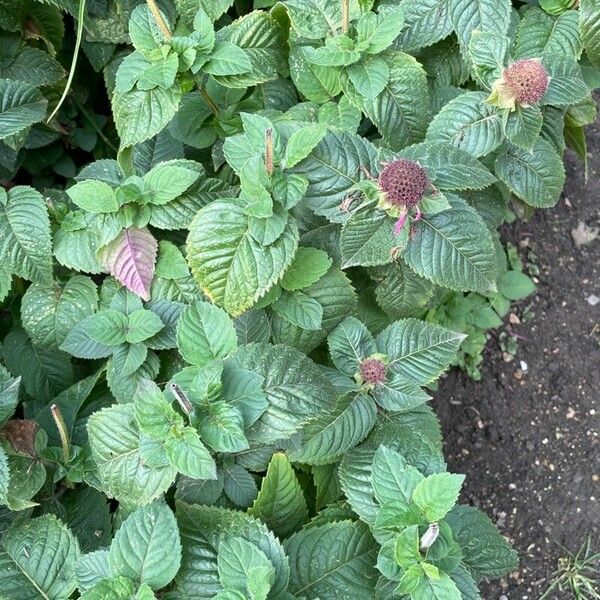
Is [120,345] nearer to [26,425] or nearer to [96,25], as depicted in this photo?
[26,425]

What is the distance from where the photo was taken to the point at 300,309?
1.26 m

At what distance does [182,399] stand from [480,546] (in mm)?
532

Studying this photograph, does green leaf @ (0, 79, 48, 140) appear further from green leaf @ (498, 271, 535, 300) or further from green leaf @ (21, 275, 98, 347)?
green leaf @ (498, 271, 535, 300)

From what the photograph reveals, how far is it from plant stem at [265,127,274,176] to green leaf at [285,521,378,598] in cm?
55

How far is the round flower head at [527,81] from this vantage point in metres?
1.12

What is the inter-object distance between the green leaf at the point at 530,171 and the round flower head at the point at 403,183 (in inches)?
11.6

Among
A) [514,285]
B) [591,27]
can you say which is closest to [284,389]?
[591,27]

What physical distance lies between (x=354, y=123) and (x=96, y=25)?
621 millimetres

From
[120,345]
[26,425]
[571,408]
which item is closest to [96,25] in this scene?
[120,345]

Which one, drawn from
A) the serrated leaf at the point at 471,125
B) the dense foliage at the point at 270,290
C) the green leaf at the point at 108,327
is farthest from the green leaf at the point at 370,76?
the green leaf at the point at 108,327

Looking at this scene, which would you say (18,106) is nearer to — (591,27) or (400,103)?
(400,103)

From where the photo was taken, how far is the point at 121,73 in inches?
49.1

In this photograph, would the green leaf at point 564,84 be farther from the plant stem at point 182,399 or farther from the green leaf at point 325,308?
the plant stem at point 182,399

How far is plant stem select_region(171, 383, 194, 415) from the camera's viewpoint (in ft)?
3.27
